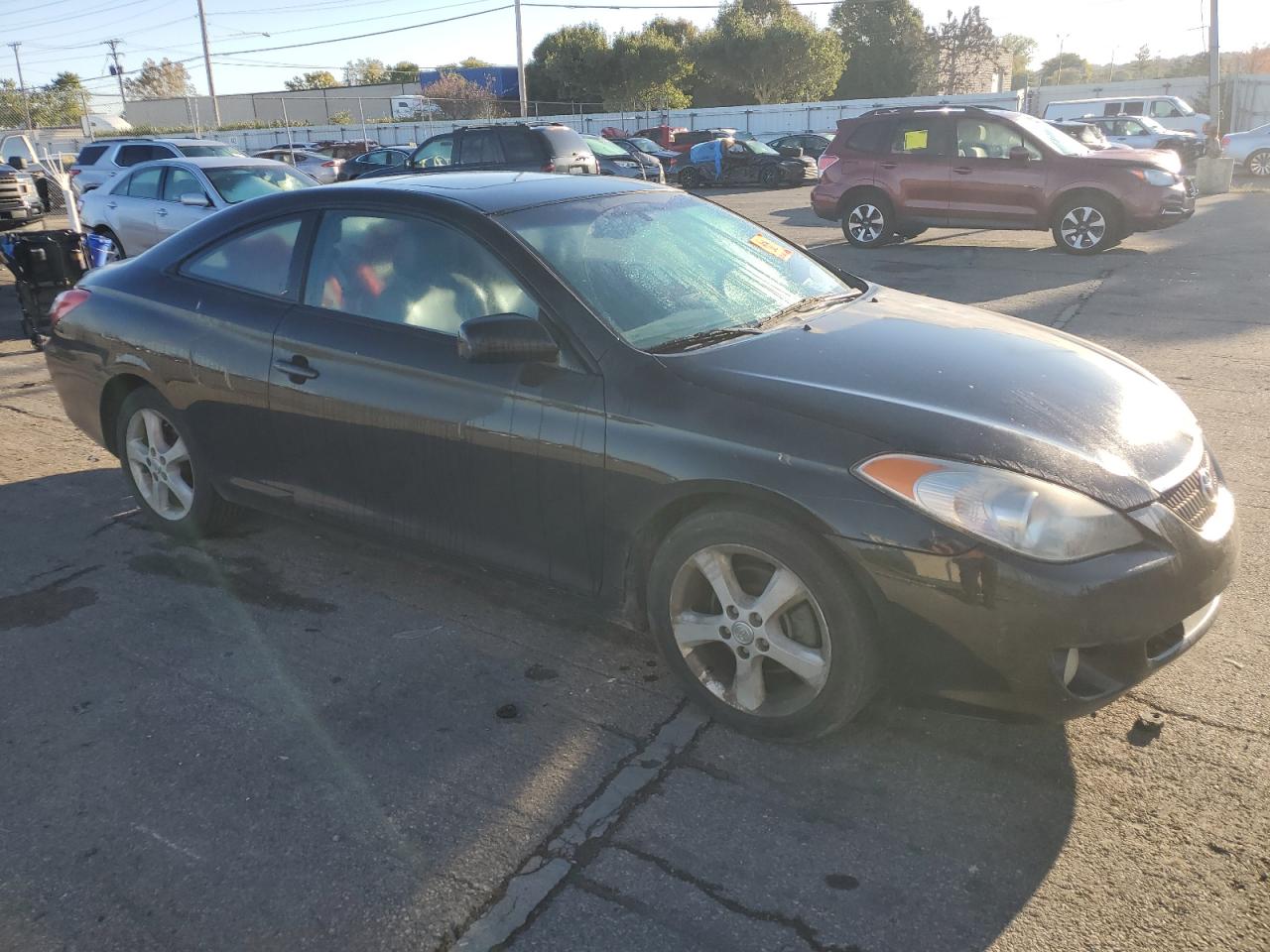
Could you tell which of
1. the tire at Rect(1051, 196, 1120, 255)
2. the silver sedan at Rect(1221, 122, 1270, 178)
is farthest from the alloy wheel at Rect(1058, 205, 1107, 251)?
the silver sedan at Rect(1221, 122, 1270, 178)

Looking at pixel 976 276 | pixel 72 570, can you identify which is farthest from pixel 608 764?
pixel 976 276

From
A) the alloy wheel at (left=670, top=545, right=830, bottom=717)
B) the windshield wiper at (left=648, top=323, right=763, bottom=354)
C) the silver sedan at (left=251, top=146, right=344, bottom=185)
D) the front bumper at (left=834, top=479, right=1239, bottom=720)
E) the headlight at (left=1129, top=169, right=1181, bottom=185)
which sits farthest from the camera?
the silver sedan at (left=251, top=146, right=344, bottom=185)

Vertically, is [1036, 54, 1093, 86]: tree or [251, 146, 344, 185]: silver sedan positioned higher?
[1036, 54, 1093, 86]: tree

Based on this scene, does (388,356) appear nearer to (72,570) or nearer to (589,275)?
(589,275)

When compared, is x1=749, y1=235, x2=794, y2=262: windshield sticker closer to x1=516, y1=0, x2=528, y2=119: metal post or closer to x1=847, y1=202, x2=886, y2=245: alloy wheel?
x1=847, y1=202, x2=886, y2=245: alloy wheel

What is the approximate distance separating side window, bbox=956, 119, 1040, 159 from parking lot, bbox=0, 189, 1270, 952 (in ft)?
32.3

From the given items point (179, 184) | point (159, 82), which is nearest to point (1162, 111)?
point (179, 184)

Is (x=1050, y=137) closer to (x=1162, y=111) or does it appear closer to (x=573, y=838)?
(x=573, y=838)

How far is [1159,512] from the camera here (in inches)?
106

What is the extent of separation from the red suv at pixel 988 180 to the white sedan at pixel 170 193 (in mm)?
7295

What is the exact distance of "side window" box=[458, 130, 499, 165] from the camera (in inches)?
635

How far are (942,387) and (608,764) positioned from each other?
1.50 m

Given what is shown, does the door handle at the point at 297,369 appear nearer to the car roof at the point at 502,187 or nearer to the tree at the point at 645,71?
the car roof at the point at 502,187

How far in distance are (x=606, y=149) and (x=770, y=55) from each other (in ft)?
120
